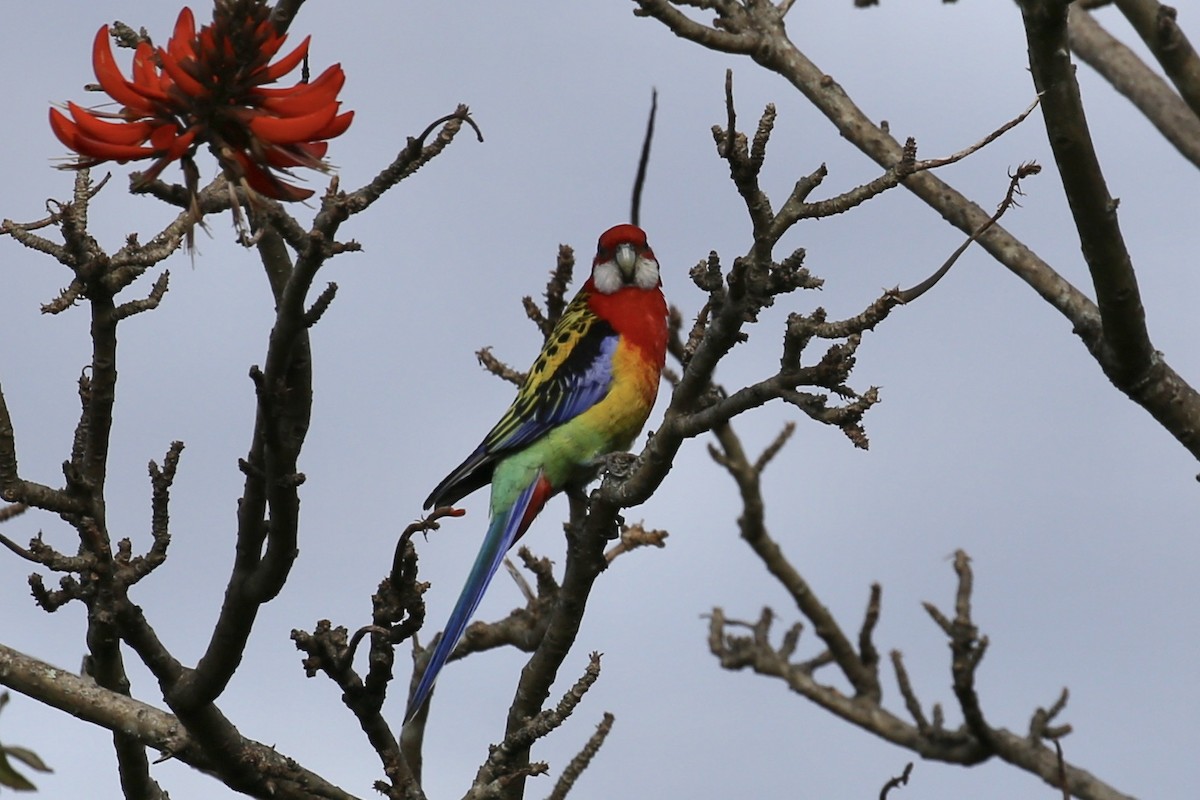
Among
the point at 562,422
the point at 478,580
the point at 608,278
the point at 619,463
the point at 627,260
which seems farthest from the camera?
the point at 608,278

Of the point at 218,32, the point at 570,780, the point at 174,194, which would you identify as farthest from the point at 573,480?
the point at 218,32

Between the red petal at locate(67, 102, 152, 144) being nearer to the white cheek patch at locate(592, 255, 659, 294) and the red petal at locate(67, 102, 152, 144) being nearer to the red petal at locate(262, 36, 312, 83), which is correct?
the red petal at locate(262, 36, 312, 83)

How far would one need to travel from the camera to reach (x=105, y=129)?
258 centimetres

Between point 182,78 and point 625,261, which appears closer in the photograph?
point 182,78

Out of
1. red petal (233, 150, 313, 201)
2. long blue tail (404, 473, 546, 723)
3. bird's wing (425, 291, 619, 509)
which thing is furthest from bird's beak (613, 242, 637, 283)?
red petal (233, 150, 313, 201)

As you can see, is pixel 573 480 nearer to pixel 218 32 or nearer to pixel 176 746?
pixel 176 746

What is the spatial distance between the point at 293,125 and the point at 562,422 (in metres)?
3.75

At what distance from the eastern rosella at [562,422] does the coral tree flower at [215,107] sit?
136 inches

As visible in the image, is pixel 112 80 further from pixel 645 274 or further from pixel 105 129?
pixel 645 274

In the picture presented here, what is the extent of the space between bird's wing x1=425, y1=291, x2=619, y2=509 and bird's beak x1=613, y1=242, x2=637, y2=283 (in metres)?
0.35

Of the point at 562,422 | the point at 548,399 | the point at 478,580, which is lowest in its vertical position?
the point at 478,580

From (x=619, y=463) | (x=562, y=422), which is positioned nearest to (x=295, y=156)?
(x=619, y=463)

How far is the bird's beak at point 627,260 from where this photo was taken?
6.81 metres

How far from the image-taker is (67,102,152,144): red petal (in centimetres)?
256
